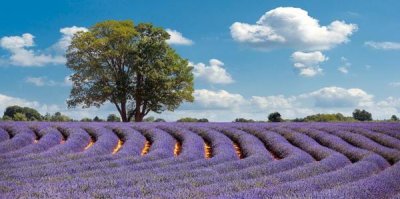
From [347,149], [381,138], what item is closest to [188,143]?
[347,149]

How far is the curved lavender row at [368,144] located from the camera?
47.9ft

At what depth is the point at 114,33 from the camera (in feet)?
127

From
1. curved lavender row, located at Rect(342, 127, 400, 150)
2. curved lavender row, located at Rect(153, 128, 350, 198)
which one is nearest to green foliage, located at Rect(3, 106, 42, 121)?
curved lavender row, located at Rect(342, 127, 400, 150)

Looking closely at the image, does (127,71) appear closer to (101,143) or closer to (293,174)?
(101,143)

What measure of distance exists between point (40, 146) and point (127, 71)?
22.9 m

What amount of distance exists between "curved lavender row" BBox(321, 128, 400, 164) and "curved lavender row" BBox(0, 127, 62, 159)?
9.77 m

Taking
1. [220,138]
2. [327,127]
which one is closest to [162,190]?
[220,138]

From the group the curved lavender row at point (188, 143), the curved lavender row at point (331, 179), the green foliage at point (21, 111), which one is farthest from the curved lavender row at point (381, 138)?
the green foliage at point (21, 111)

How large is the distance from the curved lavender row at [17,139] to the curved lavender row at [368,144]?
1101 centimetres

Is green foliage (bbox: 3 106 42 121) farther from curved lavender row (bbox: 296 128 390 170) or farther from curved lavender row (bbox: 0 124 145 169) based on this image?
curved lavender row (bbox: 296 128 390 170)

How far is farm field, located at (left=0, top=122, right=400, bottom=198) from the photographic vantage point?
758 cm

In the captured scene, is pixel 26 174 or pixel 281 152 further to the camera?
pixel 281 152

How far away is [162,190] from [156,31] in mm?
32835

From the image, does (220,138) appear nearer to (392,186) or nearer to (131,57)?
(392,186)
